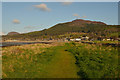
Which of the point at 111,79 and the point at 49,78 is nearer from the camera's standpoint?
the point at 111,79

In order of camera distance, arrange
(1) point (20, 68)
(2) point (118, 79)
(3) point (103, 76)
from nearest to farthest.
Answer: (2) point (118, 79) < (3) point (103, 76) < (1) point (20, 68)

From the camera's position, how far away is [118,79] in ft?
36.8

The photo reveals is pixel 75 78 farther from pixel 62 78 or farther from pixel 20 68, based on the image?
pixel 20 68

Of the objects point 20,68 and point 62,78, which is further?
point 20,68

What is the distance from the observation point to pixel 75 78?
12.7m

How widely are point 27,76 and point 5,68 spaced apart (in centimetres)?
447

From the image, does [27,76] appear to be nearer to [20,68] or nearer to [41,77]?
[41,77]

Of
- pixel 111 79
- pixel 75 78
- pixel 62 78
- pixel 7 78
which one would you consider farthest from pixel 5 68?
pixel 111 79

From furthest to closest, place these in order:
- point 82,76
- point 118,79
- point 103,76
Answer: point 82,76 → point 103,76 → point 118,79

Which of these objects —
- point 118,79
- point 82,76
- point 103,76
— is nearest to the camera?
point 118,79

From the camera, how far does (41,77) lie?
13.3 meters

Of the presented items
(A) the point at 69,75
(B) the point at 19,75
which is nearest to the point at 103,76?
(A) the point at 69,75

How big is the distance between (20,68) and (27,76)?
317 centimetres

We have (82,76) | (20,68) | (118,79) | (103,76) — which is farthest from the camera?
(20,68)
